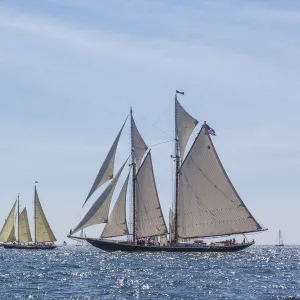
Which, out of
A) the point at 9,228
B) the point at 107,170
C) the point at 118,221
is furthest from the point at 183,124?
the point at 9,228

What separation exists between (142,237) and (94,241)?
28.0 feet

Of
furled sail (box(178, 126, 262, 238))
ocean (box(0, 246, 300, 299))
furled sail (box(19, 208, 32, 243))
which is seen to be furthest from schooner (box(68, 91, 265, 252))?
furled sail (box(19, 208, 32, 243))

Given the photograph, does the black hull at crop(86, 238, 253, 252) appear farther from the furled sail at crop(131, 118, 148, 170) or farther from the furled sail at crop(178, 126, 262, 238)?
the furled sail at crop(131, 118, 148, 170)

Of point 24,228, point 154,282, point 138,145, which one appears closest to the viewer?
point 154,282

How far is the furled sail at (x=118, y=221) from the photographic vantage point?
329 ft

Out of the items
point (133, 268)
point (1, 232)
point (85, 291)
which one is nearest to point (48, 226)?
point (1, 232)

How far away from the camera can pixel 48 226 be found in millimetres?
151500

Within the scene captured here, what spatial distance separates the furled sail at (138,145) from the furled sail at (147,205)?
115cm

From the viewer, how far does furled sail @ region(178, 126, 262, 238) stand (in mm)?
95938

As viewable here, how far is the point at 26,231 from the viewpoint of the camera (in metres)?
157

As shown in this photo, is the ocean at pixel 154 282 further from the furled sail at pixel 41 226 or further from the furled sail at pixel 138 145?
the furled sail at pixel 41 226

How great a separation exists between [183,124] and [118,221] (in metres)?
15.3

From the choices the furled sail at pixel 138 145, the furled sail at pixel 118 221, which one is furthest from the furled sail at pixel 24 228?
the furled sail at pixel 118 221

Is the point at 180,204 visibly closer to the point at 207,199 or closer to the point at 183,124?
the point at 207,199
